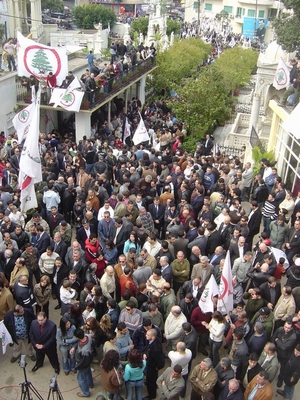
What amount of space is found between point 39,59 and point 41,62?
13 centimetres

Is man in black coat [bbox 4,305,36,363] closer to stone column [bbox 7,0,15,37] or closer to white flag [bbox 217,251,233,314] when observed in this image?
Answer: white flag [bbox 217,251,233,314]

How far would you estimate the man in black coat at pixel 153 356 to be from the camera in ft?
22.9

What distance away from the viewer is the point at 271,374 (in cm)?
699

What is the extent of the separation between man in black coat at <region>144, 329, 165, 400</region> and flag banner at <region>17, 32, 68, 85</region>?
41.3 ft

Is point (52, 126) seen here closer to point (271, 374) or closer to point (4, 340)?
point (4, 340)

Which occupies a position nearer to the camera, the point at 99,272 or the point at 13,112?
the point at 99,272

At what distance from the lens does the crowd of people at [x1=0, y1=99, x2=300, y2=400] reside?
7.05 metres

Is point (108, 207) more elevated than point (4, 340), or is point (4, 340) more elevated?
point (108, 207)

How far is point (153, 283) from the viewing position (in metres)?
8.34

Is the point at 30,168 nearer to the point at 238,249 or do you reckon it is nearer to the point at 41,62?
the point at 238,249

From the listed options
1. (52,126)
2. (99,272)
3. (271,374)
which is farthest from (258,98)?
(271,374)

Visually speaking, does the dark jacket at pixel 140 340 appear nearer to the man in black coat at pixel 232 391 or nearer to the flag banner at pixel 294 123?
the man in black coat at pixel 232 391

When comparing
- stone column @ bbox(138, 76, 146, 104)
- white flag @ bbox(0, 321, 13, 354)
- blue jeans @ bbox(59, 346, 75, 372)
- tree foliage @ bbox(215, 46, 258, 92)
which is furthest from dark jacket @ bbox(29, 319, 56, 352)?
tree foliage @ bbox(215, 46, 258, 92)

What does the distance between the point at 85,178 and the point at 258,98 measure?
41.2ft
